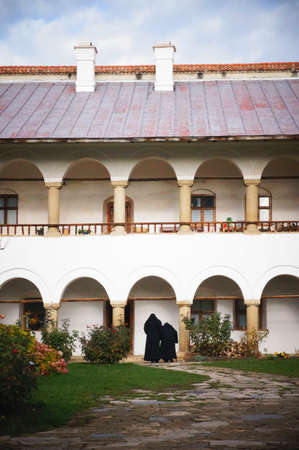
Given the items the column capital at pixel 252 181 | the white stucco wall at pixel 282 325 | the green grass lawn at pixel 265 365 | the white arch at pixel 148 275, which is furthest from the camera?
the white stucco wall at pixel 282 325

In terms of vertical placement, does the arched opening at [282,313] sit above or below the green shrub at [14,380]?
above

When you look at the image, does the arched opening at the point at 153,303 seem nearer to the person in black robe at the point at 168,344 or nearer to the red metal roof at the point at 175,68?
the person in black robe at the point at 168,344

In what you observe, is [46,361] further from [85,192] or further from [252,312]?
[85,192]

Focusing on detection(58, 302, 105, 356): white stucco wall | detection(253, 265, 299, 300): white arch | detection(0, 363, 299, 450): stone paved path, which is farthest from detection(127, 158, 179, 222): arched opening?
detection(0, 363, 299, 450): stone paved path

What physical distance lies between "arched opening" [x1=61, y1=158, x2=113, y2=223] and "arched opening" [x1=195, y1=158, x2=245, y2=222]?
280 cm

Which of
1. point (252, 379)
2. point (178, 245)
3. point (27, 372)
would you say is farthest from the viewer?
point (178, 245)

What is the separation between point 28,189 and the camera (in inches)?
760

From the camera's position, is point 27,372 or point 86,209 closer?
point 27,372

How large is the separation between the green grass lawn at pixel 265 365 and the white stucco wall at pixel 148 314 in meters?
4.00

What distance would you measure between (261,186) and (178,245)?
3.62 metres

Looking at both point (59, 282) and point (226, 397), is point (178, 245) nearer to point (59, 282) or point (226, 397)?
point (59, 282)

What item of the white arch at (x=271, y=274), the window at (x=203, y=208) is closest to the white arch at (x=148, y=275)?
the white arch at (x=271, y=274)

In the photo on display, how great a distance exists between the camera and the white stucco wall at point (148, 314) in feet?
61.7

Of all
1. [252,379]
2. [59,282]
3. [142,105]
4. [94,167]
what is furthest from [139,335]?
[252,379]
